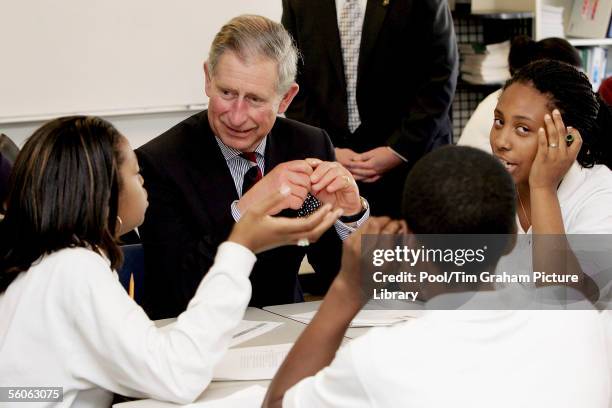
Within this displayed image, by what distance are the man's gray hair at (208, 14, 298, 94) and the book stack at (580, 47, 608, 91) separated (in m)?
2.67

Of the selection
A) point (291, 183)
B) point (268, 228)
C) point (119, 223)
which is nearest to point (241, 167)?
point (291, 183)

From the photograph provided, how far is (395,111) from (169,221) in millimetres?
1456

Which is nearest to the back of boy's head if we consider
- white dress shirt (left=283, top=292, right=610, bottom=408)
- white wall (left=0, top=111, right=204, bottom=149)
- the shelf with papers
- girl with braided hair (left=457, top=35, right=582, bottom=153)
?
white dress shirt (left=283, top=292, right=610, bottom=408)

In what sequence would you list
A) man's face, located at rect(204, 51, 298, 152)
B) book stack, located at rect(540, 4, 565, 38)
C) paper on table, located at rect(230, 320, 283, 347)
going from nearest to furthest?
paper on table, located at rect(230, 320, 283, 347), man's face, located at rect(204, 51, 298, 152), book stack, located at rect(540, 4, 565, 38)

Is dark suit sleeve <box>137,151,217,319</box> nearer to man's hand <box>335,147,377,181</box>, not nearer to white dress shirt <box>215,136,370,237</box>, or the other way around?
white dress shirt <box>215,136,370,237</box>

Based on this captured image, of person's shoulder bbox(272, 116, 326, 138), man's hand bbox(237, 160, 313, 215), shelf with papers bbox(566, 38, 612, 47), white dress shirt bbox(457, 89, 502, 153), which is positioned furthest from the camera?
shelf with papers bbox(566, 38, 612, 47)

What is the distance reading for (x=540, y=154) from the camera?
1784mm

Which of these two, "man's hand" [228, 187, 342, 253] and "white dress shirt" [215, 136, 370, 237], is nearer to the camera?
"man's hand" [228, 187, 342, 253]

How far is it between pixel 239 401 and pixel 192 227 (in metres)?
0.73

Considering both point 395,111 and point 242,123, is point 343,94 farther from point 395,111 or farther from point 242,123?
point 242,123

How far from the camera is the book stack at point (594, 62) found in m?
4.30

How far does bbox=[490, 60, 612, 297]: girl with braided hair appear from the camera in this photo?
177 centimetres

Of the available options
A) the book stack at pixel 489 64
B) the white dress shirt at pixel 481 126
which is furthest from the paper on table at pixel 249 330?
the book stack at pixel 489 64

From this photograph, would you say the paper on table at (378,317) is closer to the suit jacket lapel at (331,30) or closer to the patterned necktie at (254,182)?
the patterned necktie at (254,182)
